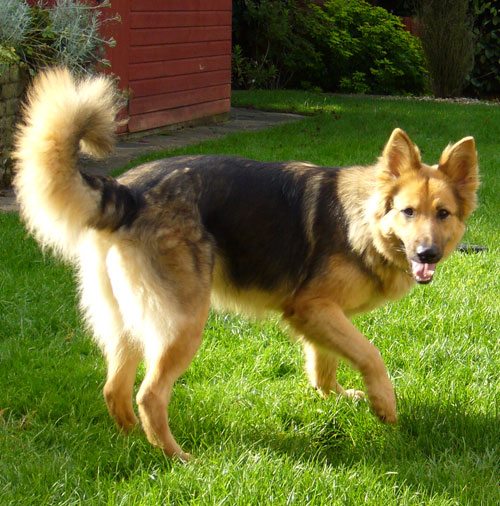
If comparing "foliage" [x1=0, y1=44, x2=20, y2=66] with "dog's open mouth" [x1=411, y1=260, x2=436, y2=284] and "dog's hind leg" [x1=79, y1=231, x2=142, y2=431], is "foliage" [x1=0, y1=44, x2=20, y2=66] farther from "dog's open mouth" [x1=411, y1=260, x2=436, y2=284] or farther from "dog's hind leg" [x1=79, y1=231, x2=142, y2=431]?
"dog's open mouth" [x1=411, y1=260, x2=436, y2=284]

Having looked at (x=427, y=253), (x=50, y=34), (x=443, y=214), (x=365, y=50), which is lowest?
(x=427, y=253)

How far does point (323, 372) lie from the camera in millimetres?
4250

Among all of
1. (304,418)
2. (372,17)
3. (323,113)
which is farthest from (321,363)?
(372,17)

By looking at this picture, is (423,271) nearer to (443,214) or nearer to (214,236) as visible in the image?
(443,214)

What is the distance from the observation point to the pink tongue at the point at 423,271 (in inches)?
148

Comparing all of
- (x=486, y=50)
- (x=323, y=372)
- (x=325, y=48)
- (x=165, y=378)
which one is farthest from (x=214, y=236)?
(x=486, y=50)

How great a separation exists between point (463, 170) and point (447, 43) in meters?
15.5

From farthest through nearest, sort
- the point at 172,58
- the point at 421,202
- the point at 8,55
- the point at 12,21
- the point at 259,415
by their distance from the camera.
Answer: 1. the point at 172,58
2. the point at 12,21
3. the point at 8,55
4. the point at 259,415
5. the point at 421,202

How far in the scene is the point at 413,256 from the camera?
3.72 metres

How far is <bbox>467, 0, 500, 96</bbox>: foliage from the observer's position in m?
19.6

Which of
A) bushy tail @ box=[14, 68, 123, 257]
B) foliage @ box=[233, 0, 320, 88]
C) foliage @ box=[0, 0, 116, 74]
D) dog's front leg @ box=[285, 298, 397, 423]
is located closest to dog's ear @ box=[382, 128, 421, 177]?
dog's front leg @ box=[285, 298, 397, 423]

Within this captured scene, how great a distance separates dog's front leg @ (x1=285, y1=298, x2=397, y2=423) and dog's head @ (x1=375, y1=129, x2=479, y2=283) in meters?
0.43

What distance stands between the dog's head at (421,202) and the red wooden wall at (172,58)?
7908 millimetres

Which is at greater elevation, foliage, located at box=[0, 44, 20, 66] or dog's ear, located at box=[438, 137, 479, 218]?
foliage, located at box=[0, 44, 20, 66]
